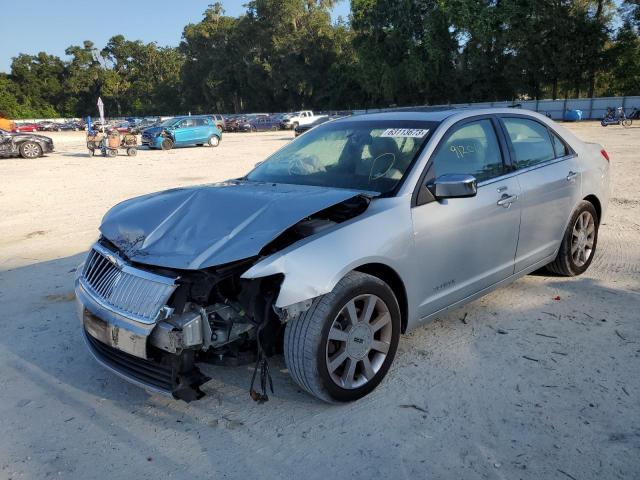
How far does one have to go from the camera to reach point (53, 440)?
9.27ft

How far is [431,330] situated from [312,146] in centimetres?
179

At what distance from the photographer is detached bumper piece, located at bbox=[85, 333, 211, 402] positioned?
2756 millimetres

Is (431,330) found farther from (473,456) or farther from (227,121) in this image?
(227,121)

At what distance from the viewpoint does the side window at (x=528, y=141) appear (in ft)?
14.0

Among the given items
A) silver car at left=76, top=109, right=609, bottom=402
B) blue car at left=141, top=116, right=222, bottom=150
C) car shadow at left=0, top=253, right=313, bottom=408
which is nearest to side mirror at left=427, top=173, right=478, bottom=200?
silver car at left=76, top=109, right=609, bottom=402

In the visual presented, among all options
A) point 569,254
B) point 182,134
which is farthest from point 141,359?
point 182,134

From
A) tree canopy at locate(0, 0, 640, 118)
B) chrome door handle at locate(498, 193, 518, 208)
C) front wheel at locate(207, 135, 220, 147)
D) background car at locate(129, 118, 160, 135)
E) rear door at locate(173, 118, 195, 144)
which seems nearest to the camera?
chrome door handle at locate(498, 193, 518, 208)

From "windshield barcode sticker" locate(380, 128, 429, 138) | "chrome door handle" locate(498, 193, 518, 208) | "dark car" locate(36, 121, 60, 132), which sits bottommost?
"chrome door handle" locate(498, 193, 518, 208)

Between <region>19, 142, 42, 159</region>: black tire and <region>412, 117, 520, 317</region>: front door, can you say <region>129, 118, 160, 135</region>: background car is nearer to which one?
<region>19, 142, 42, 159</region>: black tire

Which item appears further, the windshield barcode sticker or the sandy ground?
the windshield barcode sticker

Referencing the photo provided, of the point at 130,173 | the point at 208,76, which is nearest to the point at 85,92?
the point at 208,76

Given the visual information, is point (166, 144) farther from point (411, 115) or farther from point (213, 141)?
point (411, 115)

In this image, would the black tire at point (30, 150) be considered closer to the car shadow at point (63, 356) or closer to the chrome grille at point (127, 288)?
the car shadow at point (63, 356)

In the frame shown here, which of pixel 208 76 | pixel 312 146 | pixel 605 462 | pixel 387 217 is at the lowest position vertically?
pixel 605 462
